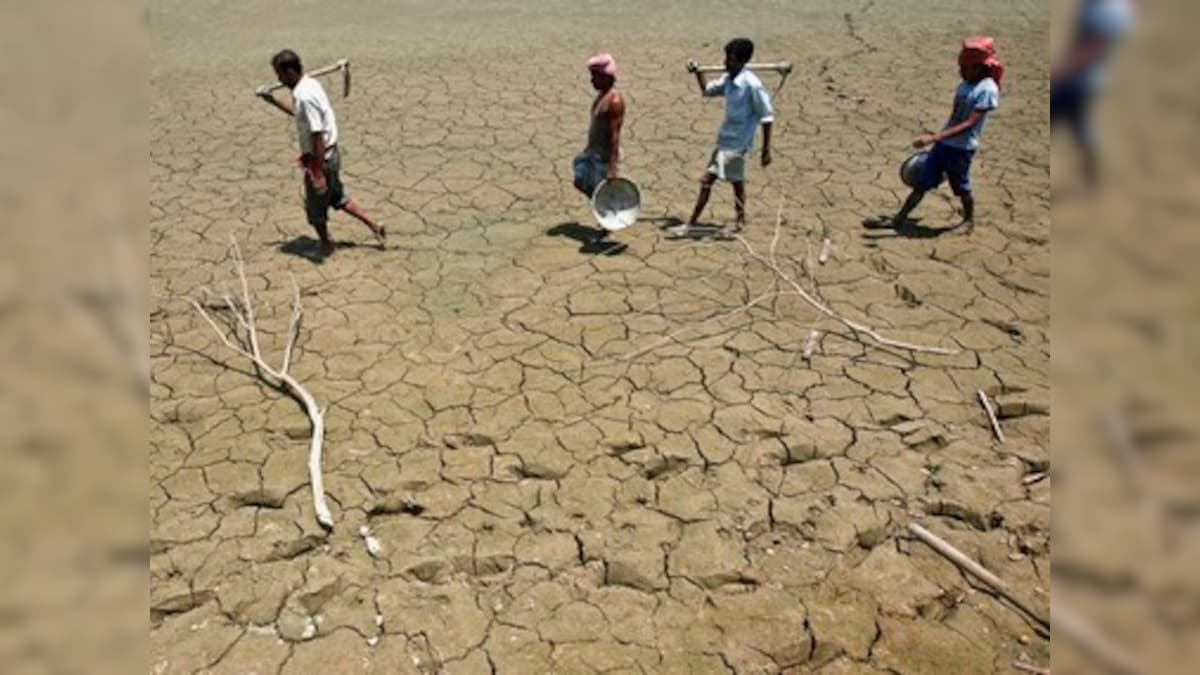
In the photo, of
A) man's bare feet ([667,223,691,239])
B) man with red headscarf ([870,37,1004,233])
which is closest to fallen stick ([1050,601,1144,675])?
man with red headscarf ([870,37,1004,233])

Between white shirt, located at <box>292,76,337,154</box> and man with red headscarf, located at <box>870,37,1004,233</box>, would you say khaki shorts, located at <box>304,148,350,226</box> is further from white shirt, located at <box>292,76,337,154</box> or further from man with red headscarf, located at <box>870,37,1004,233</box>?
man with red headscarf, located at <box>870,37,1004,233</box>

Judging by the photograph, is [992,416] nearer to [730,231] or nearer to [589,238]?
[730,231]

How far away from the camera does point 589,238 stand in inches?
211

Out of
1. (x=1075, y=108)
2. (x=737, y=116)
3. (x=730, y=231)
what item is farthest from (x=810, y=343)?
(x=1075, y=108)

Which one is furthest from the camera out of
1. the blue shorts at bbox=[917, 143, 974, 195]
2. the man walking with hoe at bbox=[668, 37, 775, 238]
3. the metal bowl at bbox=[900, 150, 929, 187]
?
the metal bowl at bbox=[900, 150, 929, 187]

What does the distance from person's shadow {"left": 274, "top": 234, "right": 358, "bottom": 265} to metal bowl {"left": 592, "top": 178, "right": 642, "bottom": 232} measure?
1.60 metres

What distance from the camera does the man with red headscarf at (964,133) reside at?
4504 mm

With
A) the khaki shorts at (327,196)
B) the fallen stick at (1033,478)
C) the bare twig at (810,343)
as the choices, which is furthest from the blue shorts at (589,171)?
the fallen stick at (1033,478)

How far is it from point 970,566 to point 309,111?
382cm

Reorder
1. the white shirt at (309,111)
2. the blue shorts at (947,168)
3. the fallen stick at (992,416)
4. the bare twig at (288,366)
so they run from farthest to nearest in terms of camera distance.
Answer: the blue shorts at (947,168), the white shirt at (309,111), the fallen stick at (992,416), the bare twig at (288,366)

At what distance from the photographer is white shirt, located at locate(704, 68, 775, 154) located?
187 inches

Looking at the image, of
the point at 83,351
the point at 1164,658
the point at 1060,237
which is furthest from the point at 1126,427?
the point at 83,351

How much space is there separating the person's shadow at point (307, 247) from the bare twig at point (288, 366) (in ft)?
0.96

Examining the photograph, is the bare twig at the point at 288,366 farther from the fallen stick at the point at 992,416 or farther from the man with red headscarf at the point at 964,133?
the man with red headscarf at the point at 964,133
